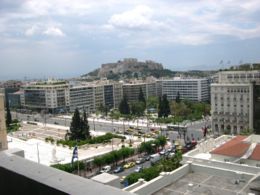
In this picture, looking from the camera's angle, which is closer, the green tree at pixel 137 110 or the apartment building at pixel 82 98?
the green tree at pixel 137 110

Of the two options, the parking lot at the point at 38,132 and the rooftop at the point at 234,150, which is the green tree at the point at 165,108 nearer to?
the parking lot at the point at 38,132

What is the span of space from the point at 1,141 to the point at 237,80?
41435 millimetres

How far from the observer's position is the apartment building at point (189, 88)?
324 ft

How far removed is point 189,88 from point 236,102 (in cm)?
4784

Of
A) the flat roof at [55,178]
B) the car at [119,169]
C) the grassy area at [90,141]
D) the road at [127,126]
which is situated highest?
the flat roof at [55,178]

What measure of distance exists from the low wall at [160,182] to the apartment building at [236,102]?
3727 cm

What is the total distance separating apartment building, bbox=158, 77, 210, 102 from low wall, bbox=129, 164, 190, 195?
275 ft

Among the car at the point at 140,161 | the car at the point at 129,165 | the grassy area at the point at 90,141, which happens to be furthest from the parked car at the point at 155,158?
the grassy area at the point at 90,141


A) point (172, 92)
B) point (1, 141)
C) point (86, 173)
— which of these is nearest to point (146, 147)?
point (86, 173)

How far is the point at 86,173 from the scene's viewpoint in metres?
32.6

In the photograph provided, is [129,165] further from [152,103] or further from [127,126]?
[152,103]

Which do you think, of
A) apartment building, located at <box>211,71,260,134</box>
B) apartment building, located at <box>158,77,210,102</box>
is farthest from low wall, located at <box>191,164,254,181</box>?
apartment building, located at <box>158,77,210,102</box>

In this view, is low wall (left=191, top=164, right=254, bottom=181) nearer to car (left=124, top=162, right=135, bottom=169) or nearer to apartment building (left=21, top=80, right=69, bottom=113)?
car (left=124, top=162, right=135, bottom=169)

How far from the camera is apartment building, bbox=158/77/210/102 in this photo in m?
98.8
